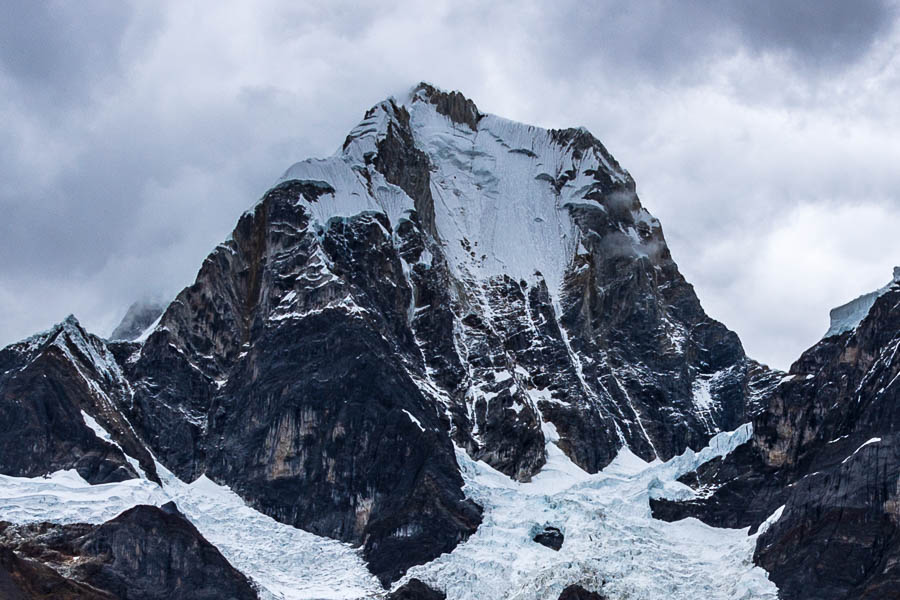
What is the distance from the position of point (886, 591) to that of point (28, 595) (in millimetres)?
84062

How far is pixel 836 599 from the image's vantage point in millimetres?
199875

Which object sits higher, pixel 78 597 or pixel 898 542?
pixel 898 542

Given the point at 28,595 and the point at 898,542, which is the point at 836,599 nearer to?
the point at 898,542

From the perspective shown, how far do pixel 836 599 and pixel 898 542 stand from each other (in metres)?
8.43

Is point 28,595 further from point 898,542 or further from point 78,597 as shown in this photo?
point 898,542

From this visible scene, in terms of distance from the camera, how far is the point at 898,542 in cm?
19988

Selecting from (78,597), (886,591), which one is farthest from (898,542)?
(78,597)

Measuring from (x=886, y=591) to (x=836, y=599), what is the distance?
6367mm

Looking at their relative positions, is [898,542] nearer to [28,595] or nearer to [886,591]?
[886,591]

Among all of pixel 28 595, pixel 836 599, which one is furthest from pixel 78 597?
pixel 836 599

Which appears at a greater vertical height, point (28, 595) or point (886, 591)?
point (886, 591)

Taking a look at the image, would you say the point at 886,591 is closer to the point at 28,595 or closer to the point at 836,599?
the point at 836,599

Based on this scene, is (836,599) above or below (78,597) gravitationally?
above

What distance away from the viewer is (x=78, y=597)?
200 metres
